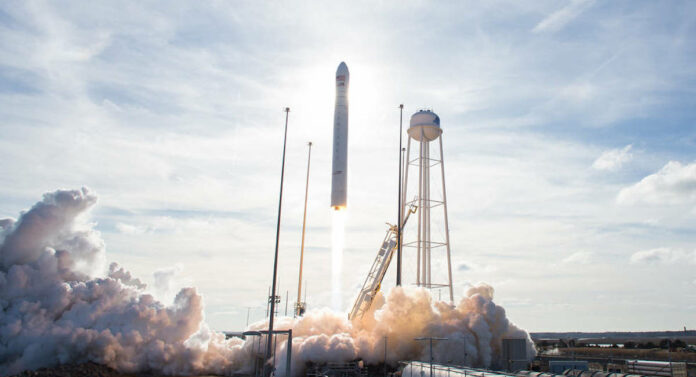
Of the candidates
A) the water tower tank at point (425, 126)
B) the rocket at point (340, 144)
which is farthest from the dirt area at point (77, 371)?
the water tower tank at point (425, 126)

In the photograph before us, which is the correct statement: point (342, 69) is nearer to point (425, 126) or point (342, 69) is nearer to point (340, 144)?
point (340, 144)

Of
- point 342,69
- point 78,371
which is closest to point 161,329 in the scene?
point 78,371

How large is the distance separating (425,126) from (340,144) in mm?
8181

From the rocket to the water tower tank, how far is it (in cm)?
671

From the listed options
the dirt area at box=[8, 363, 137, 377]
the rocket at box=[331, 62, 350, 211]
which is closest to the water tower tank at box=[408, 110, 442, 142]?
the rocket at box=[331, 62, 350, 211]

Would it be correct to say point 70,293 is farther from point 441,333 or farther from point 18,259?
point 441,333

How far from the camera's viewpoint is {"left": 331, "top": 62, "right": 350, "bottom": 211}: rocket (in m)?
39.8

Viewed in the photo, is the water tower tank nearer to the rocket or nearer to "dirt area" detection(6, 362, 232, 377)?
the rocket

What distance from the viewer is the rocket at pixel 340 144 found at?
39.8 m

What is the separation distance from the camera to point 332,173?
133ft

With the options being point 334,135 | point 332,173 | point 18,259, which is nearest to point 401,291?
point 332,173

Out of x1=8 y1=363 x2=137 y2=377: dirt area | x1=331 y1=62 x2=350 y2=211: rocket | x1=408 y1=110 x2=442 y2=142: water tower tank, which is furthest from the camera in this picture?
x1=408 y1=110 x2=442 y2=142: water tower tank

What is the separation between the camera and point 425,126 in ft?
148

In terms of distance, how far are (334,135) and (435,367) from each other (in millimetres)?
19008
